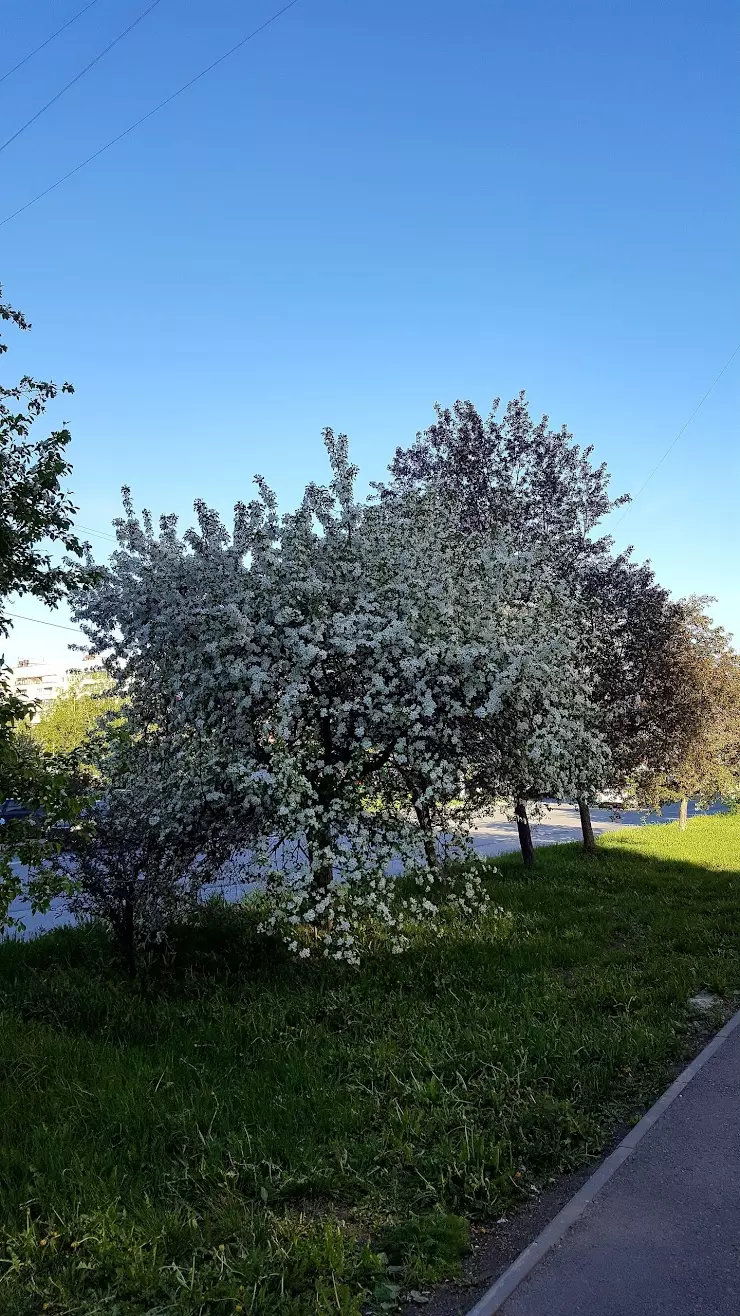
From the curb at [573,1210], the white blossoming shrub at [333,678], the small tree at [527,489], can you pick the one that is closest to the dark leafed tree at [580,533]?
the small tree at [527,489]

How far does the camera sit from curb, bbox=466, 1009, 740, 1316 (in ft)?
11.4

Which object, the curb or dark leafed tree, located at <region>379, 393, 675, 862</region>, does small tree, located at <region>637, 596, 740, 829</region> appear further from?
the curb

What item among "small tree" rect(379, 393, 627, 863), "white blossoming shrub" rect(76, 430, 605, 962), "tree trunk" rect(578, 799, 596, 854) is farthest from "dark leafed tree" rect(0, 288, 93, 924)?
"tree trunk" rect(578, 799, 596, 854)

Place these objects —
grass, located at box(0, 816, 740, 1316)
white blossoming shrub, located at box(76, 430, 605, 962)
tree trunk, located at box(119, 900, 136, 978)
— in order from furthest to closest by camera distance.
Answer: tree trunk, located at box(119, 900, 136, 978)
white blossoming shrub, located at box(76, 430, 605, 962)
grass, located at box(0, 816, 740, 1316)

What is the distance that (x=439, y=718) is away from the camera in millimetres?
7629

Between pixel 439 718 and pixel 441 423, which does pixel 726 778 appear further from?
pixel 439 718

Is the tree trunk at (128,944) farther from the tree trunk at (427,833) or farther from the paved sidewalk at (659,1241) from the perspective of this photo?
the paved sidewalk at (659,1241)

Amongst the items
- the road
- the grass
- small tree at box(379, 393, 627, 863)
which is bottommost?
the grass

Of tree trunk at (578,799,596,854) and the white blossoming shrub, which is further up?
the white blossoming shrub

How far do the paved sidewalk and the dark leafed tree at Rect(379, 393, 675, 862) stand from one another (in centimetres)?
866

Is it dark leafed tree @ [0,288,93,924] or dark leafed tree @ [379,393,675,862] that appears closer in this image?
dark leafed tree @ [0,288,93,924]

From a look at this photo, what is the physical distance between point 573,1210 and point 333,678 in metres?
4.86

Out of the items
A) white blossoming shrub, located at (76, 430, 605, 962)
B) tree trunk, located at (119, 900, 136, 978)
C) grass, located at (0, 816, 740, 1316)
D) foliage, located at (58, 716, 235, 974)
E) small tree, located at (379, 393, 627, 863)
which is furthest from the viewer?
small tree, located at (379, 393, 627, 863)

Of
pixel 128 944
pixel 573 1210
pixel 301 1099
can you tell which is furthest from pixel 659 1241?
pixel 128 944
